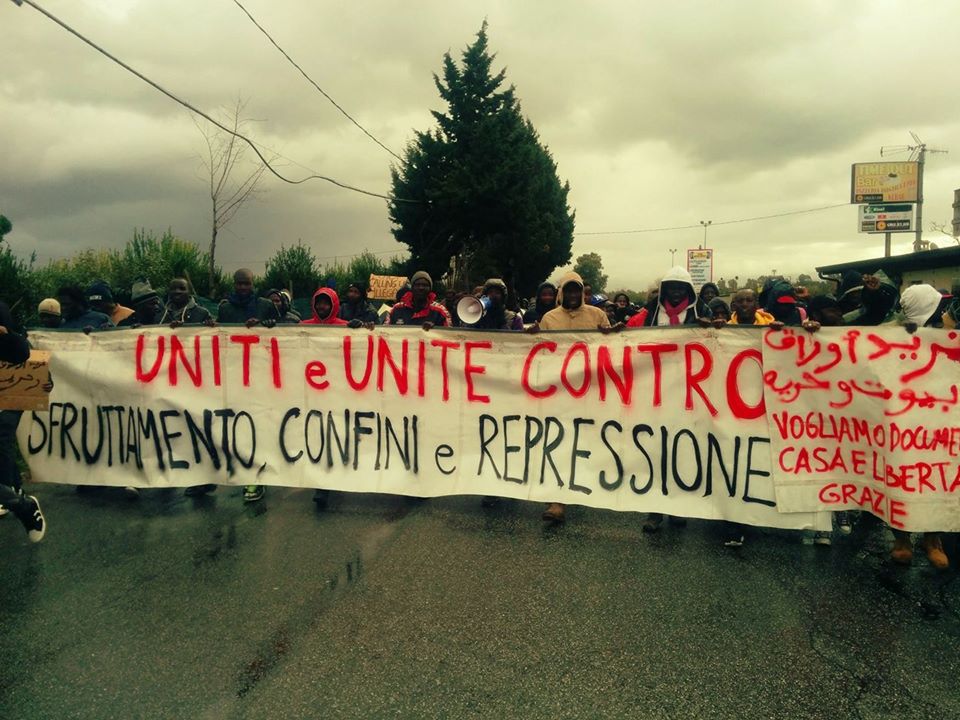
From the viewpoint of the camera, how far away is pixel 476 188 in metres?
32.7

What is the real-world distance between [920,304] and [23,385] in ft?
19.7

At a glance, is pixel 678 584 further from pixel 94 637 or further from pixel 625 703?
pixel 94 637

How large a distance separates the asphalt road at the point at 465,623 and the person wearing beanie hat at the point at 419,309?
76.2 inches

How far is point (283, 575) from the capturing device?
4086 mm

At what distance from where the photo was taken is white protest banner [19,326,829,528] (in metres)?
4.75

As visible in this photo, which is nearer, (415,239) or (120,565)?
(120,565)

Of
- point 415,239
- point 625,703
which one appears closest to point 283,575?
point 625,703

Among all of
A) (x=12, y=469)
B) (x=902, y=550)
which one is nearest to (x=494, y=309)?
(x=902, y=550)

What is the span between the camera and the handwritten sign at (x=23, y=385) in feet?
15.9

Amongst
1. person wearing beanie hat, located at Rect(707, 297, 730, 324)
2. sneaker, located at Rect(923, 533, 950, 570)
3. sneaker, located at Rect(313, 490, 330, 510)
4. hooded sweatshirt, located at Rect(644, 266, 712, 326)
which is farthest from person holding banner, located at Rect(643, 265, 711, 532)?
sneaker, located at Rect(313, 490, 330, 510)

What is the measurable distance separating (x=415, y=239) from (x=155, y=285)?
17337 millimetres

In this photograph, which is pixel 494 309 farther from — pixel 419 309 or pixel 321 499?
pixel 321 499

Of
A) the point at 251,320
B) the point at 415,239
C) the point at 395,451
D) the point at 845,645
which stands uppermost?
the point at 415,239

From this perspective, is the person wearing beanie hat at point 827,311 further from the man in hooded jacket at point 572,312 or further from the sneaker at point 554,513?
the sneaker at point 554,513
